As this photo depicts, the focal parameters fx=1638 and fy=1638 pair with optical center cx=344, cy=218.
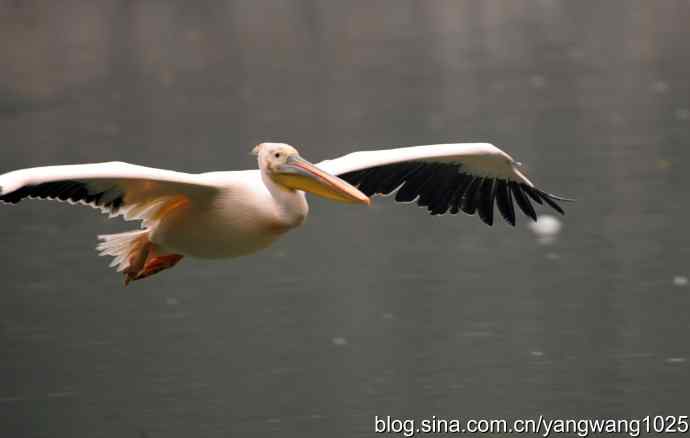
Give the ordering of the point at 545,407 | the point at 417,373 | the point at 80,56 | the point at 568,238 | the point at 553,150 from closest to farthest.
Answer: the point at 545,407 → the point at 417,373 → the point at 568,238 → the point at 553,150 → the point at 80,56

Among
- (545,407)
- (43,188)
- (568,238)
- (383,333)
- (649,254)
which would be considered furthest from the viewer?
(568,238)

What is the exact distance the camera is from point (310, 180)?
6457 millimetres

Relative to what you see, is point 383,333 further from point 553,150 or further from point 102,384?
point 553,150

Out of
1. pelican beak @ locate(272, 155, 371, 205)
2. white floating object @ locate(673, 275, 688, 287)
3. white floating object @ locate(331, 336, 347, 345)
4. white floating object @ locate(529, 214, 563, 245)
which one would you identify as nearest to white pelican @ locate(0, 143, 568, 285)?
pelican beak @ locate(272, 155, 371, 205)

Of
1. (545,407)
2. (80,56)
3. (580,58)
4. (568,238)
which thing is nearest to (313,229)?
(568,238)

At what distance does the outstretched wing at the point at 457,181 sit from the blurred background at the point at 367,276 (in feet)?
2.60

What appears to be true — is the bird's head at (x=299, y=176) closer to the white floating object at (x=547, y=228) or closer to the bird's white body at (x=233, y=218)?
the bird's white body at (x=233, y=218)

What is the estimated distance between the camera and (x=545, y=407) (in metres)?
7.32

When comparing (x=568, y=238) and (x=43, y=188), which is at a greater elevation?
(x=43, y=188)

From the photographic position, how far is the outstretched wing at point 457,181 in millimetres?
7375

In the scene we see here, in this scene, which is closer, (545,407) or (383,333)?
(545,407)

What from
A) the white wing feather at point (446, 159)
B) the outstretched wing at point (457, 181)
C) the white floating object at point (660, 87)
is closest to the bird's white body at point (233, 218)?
the white wing feather at point (446, 159)

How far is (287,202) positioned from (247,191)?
0.20 m

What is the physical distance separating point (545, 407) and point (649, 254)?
2.67 m
